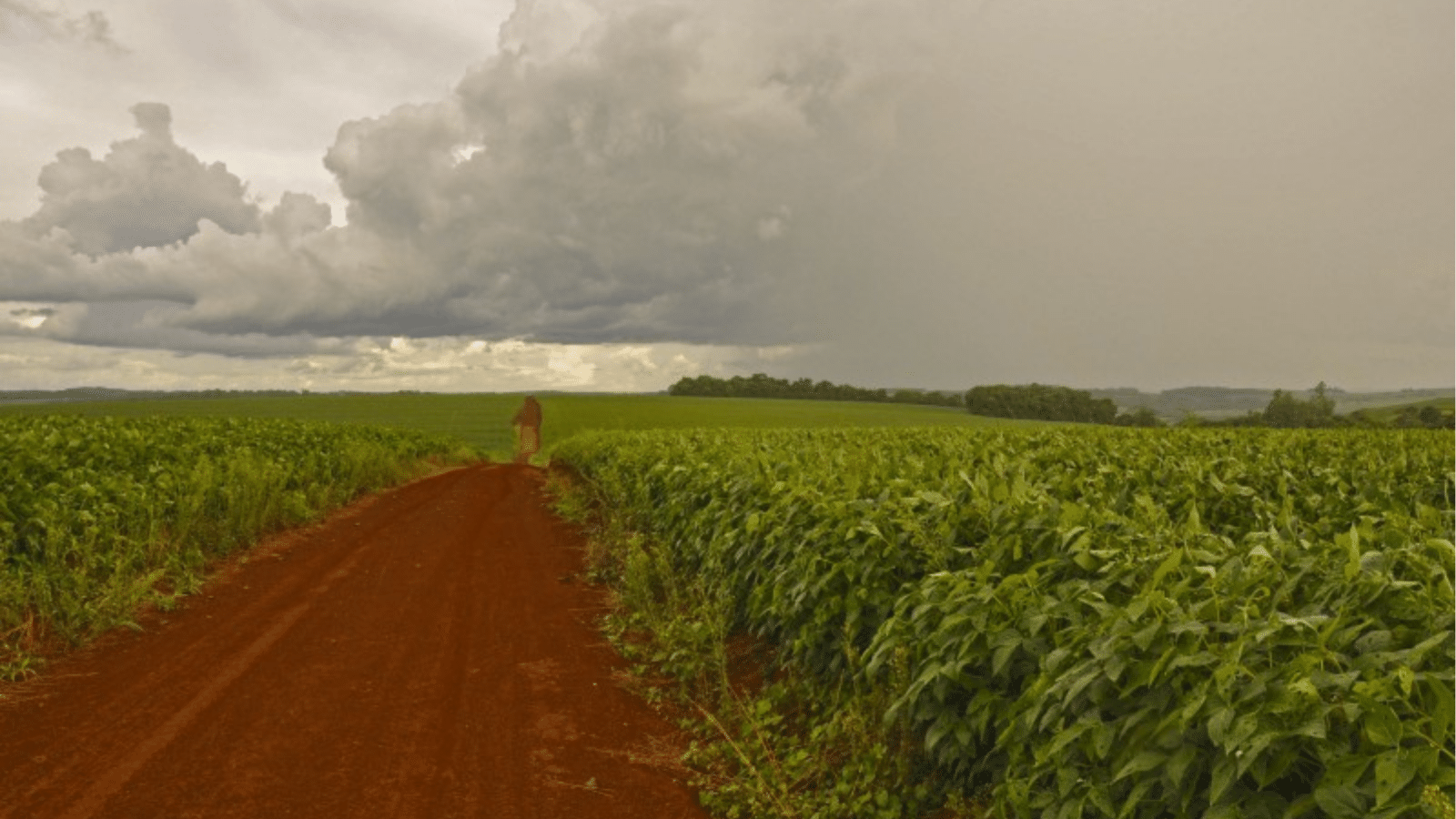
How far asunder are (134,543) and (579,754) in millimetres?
7604

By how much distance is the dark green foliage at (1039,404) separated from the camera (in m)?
84.9

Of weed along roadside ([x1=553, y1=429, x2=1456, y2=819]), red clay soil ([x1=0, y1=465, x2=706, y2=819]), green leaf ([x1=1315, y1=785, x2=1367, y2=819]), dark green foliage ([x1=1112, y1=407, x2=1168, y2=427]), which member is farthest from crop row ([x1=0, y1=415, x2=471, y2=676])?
dark green foliage ([x1=1112, y1=407, x2=1168, y2=427])

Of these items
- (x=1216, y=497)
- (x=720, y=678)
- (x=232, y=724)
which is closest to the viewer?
(x=232, y=724)

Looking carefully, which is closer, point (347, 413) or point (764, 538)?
point (764, 538)

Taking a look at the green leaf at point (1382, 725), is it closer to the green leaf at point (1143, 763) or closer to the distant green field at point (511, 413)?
the green leaf at point (1143, 763)

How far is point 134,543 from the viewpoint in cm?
1122

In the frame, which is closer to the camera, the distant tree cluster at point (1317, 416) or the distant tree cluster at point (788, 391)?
the distant tree cluster at point (1317, 416)

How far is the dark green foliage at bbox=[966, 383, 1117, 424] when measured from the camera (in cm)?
8488

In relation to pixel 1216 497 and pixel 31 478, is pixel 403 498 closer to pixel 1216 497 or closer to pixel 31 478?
pixel 31 478

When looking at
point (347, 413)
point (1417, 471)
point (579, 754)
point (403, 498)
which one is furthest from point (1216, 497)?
point (347, 413)

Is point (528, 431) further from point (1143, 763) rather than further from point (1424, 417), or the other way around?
point (1143, 763)

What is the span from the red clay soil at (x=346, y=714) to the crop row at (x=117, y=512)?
52 centimetres

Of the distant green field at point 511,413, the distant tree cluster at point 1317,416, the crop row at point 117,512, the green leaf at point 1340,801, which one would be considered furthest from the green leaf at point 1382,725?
the distant green field at point 511,413

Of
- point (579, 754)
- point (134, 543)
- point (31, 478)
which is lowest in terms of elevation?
point (579, 754)
